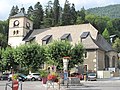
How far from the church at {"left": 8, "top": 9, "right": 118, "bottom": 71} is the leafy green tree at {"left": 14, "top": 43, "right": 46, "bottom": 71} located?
9.97 meters

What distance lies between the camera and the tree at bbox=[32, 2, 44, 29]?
353 feet

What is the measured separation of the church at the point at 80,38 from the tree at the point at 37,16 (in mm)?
29561

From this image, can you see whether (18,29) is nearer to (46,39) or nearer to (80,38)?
(46,39)

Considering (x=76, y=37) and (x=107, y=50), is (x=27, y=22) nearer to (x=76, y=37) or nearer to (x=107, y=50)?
(x=76, y=37)

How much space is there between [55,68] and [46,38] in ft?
65.0

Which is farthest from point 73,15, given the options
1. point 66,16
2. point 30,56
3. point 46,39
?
point 30,56

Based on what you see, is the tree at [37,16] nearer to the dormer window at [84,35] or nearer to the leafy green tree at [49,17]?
the leafy green tree at [49,17]

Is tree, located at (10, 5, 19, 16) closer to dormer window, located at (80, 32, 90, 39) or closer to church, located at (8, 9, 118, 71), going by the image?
church, located at (8, 9, 118, 71)

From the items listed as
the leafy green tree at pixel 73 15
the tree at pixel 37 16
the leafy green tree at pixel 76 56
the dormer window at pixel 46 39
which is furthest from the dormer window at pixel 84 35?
the tree at pixel 37 16

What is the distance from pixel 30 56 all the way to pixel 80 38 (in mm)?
15182

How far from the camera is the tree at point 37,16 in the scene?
108 metres

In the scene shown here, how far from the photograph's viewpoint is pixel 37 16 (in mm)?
110812

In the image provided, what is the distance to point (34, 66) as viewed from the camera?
177 ft

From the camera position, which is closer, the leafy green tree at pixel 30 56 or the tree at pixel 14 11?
the leafy green tree at pixel 30 56
